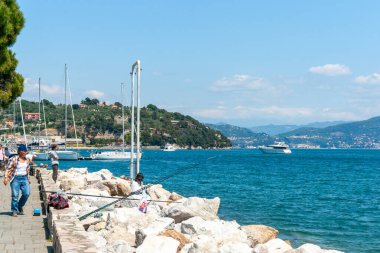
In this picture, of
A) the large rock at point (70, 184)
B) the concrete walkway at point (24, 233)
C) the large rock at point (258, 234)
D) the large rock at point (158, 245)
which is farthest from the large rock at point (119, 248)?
the large rock at point (70, 184)

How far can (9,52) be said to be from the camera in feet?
67.8

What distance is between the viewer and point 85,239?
289 inches

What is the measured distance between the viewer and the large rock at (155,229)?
35.0 feet

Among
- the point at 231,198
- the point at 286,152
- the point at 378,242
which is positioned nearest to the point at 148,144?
the point at 286,152

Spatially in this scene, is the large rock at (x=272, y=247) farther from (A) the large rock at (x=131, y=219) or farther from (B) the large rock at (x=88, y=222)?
(B) the large rock at (x=88, y=222)

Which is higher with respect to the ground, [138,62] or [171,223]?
[138,62]

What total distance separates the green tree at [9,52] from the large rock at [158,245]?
11312 mm

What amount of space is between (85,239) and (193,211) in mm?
7049

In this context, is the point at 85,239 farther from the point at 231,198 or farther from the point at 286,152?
the point at 286,152

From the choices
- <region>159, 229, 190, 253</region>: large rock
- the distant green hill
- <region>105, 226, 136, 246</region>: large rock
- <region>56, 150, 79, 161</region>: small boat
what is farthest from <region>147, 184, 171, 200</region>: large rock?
the distant green hill

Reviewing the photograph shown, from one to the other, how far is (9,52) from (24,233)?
1232 centimetres

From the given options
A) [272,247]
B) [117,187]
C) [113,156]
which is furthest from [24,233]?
[113,156]

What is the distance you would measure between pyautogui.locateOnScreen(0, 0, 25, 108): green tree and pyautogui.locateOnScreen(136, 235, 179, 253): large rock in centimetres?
1131

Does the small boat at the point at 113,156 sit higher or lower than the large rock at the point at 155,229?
lower
